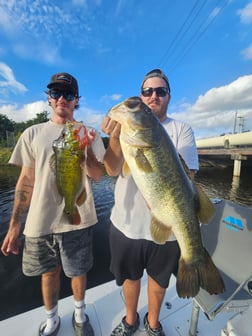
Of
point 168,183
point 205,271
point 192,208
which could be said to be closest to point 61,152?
point 168,183

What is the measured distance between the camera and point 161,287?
2.11 metres

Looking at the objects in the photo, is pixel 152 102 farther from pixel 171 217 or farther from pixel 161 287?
pixel 161 287

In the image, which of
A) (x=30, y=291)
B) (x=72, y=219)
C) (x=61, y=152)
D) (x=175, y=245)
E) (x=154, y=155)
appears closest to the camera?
(x=154, y=155)

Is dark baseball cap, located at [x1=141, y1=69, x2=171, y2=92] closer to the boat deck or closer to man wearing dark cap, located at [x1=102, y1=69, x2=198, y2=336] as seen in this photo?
man wearing dark cap, located at [x1=102, y1=69, x2=198, y2=336]

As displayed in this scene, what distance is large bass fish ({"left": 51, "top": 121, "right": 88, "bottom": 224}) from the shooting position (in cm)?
174

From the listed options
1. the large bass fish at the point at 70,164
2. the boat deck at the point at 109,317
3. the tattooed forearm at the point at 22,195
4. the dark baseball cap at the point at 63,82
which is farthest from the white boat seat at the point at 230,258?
the dark baseball cap at the point at 63,82

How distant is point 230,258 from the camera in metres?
2.24

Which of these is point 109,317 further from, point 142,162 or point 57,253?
point 142,162

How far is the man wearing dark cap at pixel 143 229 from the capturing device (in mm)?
1956

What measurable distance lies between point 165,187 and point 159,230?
0.41 meters

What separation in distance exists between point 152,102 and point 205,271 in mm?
1747

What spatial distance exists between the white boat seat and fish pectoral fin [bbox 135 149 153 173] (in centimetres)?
133

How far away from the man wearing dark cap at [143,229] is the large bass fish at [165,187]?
29cm

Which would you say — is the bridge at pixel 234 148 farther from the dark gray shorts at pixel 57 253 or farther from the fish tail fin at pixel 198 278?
the dark gray shorts at pixel 57 253
